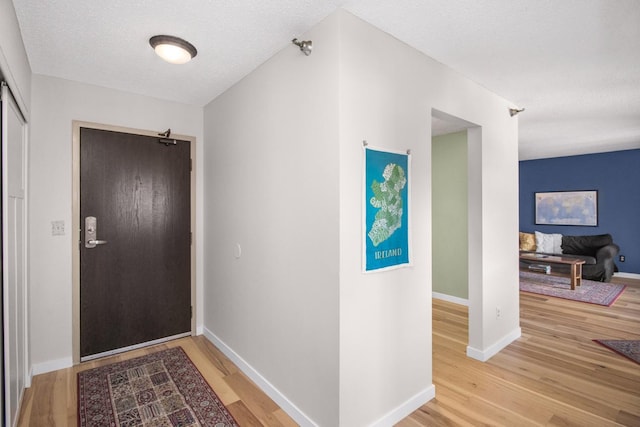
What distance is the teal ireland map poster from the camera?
185 cm

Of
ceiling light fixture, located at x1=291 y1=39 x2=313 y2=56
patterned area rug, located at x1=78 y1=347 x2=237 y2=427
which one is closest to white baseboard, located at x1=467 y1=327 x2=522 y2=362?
patterned area rug, located at x1=78 y1=347 x2=237 y2=427

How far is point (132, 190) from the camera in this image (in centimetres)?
301

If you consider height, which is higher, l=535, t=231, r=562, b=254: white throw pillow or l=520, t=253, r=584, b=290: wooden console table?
l=535, t=231, r=562, b=254: white throw pillow

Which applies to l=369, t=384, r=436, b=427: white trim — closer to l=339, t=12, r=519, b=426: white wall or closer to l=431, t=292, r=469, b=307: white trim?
l=339, t=12, r=519, b=426: white wall

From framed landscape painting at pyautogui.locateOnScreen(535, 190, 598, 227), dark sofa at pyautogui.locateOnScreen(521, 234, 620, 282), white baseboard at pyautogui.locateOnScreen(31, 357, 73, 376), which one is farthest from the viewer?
framed landscape painting at pyautogui.locateOnScreen(535, 190, 598, 227)

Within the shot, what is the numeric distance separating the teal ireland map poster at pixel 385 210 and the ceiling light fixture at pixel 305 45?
684mm

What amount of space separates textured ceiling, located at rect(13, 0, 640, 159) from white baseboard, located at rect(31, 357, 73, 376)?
237cm

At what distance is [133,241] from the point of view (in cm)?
302

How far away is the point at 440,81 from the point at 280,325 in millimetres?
2125

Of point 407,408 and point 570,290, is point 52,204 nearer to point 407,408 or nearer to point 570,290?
point 407,408

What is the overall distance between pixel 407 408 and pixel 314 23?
2.47 meters

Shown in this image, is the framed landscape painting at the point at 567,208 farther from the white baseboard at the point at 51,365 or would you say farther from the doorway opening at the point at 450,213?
the white baseboard at the point at 51,365

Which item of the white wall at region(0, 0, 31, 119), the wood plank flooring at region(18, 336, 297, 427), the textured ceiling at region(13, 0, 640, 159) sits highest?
the textured ceiling at region(13, 0, 640, 159)

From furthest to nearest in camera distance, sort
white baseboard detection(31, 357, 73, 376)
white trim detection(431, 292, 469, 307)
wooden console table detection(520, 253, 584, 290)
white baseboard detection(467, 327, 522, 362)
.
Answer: wooden console table detection(520, 253, 584, 290)
white trim detection(431, 292, 469, 307)
white baseboard detection(467, 327, 522, 362)
white baseboard detection(31, 357, 73, 376)
